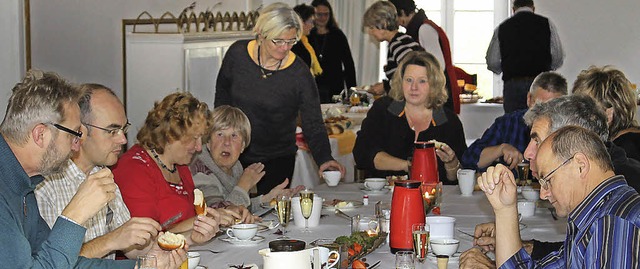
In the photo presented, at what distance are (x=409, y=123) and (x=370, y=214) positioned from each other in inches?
47.6

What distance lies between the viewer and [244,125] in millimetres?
4398

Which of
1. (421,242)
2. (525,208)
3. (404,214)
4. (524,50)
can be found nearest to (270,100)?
(525,208)

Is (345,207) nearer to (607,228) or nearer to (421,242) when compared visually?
(421,242)

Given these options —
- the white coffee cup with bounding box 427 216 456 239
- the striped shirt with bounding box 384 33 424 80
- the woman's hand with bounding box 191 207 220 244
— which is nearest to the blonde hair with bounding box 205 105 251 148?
the woman's hand with bounding box 191 207 220 244

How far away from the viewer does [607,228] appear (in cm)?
228

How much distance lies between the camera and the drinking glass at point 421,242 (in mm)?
3033

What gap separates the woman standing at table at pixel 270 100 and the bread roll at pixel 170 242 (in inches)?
88.1

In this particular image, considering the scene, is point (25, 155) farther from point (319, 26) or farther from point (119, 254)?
point (319, 26)

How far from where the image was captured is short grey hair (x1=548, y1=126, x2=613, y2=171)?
2451 millimetres

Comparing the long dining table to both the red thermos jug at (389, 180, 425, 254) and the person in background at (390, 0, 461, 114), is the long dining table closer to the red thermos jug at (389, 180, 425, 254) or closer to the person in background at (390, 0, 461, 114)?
the red thermos jug at (389, 180, 425, 254)

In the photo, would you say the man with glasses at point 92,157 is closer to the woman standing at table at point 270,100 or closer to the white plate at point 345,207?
the white plate at point 345,207

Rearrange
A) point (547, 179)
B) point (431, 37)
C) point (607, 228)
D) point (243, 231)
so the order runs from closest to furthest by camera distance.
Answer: point (607, 228)
point (547, 179)
point (243, 231)
point (431, 37)

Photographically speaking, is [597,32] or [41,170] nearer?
[41,170]

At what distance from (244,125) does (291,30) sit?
2.23 ft
